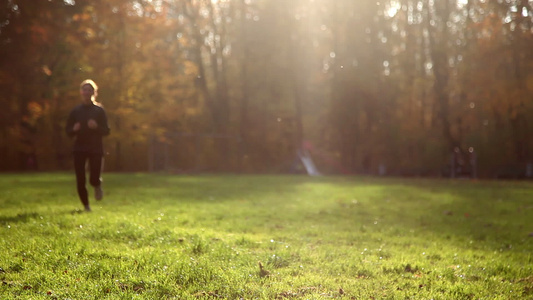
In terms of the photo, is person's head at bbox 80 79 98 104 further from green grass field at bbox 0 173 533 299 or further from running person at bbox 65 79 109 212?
green grass field at bbox 0 173 533 299

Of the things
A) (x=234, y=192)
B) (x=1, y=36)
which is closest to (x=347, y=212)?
(x=234, y=192)

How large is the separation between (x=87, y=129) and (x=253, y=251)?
14.7ft

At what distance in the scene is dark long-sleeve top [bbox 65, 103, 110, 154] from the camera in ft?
32.7

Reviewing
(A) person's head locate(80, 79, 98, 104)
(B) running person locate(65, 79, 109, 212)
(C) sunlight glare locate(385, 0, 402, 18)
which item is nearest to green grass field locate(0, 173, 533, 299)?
(B) running person locate(65, 79, 109, 212)

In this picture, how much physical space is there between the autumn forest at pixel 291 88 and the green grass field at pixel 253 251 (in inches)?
694

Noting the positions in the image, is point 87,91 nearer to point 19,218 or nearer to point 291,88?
point 19,218

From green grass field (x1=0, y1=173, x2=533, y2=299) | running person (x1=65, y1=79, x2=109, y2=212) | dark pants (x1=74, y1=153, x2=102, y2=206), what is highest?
running person (x1=65, y1=79, x2=109, y2=212)

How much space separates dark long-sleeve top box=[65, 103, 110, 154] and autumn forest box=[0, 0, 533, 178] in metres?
16.7

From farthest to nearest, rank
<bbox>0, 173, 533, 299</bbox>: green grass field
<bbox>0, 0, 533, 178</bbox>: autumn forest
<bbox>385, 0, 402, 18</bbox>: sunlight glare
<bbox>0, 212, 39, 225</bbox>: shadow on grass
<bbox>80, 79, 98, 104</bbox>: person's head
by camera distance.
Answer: <bbox>385, 0, 402, 18</bbox>: sunlight glare → <bbox>0, 0, 533, 178</bbox>: autumn forest → <bbox>80, 79, 98, 104</bbox>: person's head → <bbox>0, 212, 39, 225</bbox>: shadow on grass → <bbox>0, 173, 533, 299</bbox>: green grass field

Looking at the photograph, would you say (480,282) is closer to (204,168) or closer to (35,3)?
(35,3)

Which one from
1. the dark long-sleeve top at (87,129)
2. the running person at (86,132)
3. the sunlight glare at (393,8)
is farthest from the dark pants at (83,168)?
the sunlight glare at (393,8)

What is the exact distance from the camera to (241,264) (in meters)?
6.27

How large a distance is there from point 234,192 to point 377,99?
21.4m

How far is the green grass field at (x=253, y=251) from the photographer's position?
5234mm
